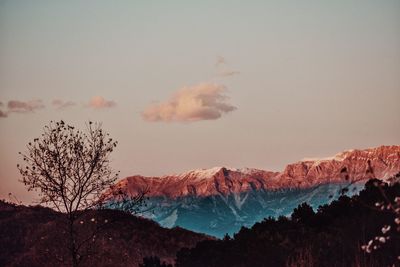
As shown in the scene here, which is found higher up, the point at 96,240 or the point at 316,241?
the point at 96,240

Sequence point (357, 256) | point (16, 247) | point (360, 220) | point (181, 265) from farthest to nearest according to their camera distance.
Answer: point (16, 247) < point (181, 265) < point (360, 220) < point (357, 256)

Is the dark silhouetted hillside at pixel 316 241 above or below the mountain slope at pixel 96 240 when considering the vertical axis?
below

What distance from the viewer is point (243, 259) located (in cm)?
3180

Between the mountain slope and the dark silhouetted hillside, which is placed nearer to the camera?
the dark silhouetted hillside

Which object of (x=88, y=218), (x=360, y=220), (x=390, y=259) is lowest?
(x=390, y=259)

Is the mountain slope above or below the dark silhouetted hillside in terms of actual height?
above

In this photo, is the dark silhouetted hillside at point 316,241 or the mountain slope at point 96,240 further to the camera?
the mountain slope at point 96,240

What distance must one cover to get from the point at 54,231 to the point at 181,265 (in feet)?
110

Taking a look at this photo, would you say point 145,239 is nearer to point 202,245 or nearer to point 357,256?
point 202,245

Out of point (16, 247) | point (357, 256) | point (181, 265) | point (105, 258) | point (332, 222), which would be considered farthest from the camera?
point (16, 247)

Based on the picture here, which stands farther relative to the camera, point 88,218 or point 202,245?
point 88,218

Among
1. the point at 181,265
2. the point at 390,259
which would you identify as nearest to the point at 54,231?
the point at 181,265

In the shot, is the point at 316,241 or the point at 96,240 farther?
the point at 96,240

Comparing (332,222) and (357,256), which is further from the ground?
(332,222)
